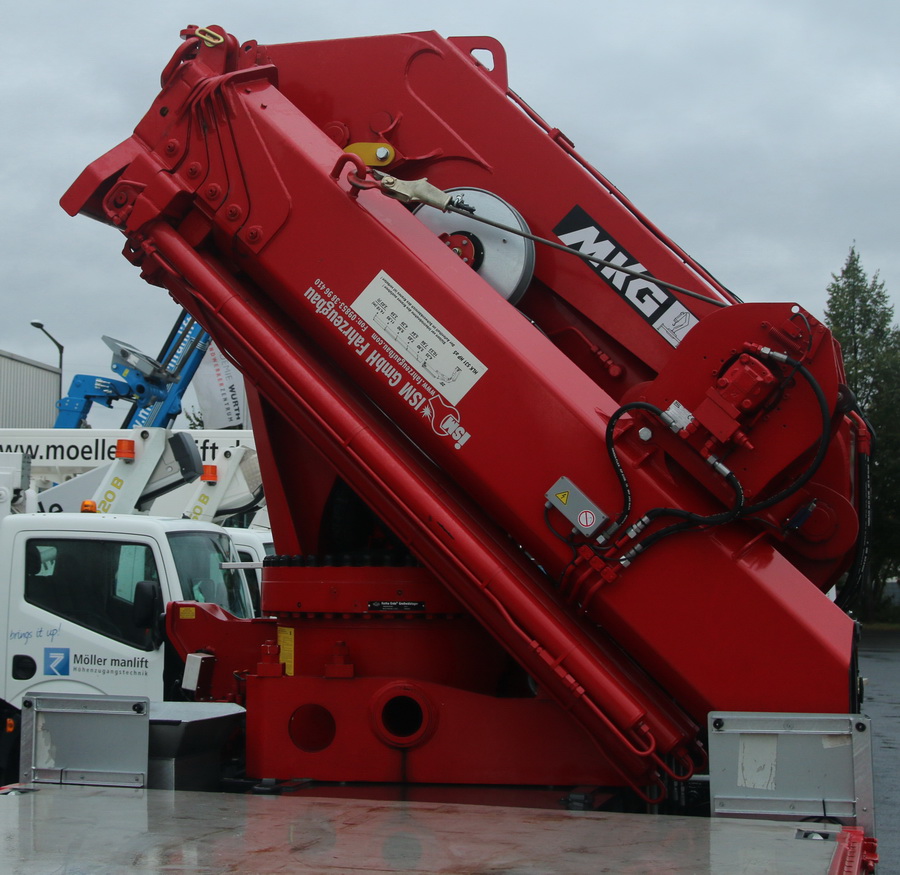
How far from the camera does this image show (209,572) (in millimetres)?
7715

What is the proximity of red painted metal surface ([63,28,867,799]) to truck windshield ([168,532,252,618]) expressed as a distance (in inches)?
110

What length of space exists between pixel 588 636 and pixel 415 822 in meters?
0.85

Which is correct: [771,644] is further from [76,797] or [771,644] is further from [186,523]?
[186,523]

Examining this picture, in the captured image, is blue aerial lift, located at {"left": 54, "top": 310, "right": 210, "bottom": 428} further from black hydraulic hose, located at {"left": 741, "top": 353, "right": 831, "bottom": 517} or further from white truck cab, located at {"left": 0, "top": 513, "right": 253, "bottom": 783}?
black hydraulic hose, located at {"left": 741, "top": 353, "right": 831, "bottom": 517}

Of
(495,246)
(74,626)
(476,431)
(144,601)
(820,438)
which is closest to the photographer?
(820,438)

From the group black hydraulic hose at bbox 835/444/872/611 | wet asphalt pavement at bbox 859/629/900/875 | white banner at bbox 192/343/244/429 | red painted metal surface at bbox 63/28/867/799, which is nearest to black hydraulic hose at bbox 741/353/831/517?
red painted metal surface at bbox 63/28/867/799

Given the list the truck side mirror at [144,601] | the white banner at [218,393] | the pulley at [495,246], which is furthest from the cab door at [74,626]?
the white banner at [218,393]

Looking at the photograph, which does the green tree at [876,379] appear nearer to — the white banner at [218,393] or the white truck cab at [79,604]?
the white banner at [218,393]

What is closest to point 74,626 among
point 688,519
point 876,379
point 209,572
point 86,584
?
point 86,584

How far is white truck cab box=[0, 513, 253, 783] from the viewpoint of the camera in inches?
257

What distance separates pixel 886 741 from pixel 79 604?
7.84m

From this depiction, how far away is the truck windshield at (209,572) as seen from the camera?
7.36m

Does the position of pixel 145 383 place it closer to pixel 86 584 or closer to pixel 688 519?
pixel 86 584

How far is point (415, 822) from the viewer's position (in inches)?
124
